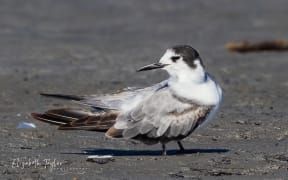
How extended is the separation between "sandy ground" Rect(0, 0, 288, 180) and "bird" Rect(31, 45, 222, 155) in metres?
0.20

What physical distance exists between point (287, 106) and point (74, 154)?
3.27 m

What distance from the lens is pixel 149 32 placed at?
635 inches

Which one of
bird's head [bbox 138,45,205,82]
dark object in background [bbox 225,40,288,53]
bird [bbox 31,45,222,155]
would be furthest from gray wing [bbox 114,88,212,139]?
dark object in background [bbox 225,40,288,53]

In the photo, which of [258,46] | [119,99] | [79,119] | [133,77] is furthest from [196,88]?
[258,46]

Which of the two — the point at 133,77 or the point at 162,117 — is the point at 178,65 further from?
the point at 133,77

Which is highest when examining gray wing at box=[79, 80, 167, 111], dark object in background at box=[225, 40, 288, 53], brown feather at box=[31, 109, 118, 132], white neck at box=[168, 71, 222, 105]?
white neck at box=[168, 71, 222, 105]

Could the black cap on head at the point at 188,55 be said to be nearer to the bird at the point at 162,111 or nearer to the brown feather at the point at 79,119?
the bird at the point at 162,111

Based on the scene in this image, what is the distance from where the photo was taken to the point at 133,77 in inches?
481

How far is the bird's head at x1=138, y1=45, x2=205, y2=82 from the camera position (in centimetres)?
794

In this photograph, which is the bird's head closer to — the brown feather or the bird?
the bird

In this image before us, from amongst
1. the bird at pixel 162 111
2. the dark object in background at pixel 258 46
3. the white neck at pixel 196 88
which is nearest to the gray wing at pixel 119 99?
the bird at pixel 162 111

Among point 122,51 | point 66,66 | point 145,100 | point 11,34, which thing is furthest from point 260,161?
point 11,34

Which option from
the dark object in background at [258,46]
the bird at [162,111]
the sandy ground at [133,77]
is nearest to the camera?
the sandy ground at [133,77]

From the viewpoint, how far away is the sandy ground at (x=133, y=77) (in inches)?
299
